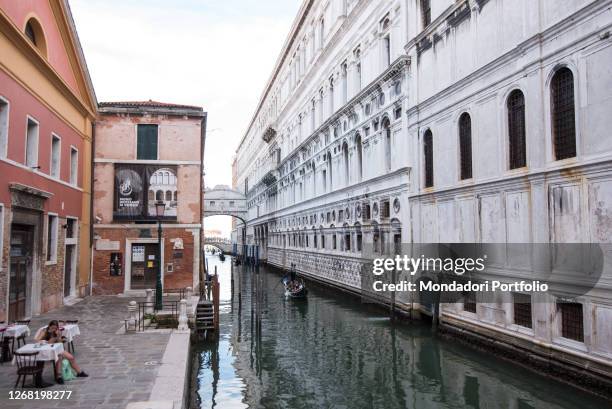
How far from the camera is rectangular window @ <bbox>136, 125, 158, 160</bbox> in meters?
20.5

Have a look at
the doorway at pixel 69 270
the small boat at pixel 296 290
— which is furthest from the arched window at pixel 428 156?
the doorway at pixel 69 270

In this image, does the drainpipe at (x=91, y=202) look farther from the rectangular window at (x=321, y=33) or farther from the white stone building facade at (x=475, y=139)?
the rectangular window at (x=321, y=33)

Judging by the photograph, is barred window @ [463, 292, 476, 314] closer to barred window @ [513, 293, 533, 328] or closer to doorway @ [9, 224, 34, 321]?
barred window @ [513, 293, 533, 328]

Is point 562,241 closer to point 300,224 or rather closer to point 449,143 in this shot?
point 449,143

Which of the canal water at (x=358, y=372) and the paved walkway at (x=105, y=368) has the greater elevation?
the paved walkway at (x=105, y=368)

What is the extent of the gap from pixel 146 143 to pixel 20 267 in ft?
26.6

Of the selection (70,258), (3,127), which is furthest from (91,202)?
(3,127)

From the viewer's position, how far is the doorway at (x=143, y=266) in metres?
20.0

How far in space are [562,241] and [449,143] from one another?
541 centimetres

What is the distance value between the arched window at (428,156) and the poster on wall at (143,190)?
9.42 meters

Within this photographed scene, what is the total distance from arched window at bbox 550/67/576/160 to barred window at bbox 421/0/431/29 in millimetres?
7100

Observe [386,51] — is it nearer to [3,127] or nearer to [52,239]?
[52,239]

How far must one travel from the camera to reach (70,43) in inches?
674

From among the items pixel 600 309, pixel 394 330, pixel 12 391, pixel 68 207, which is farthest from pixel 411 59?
pixel 12 391
